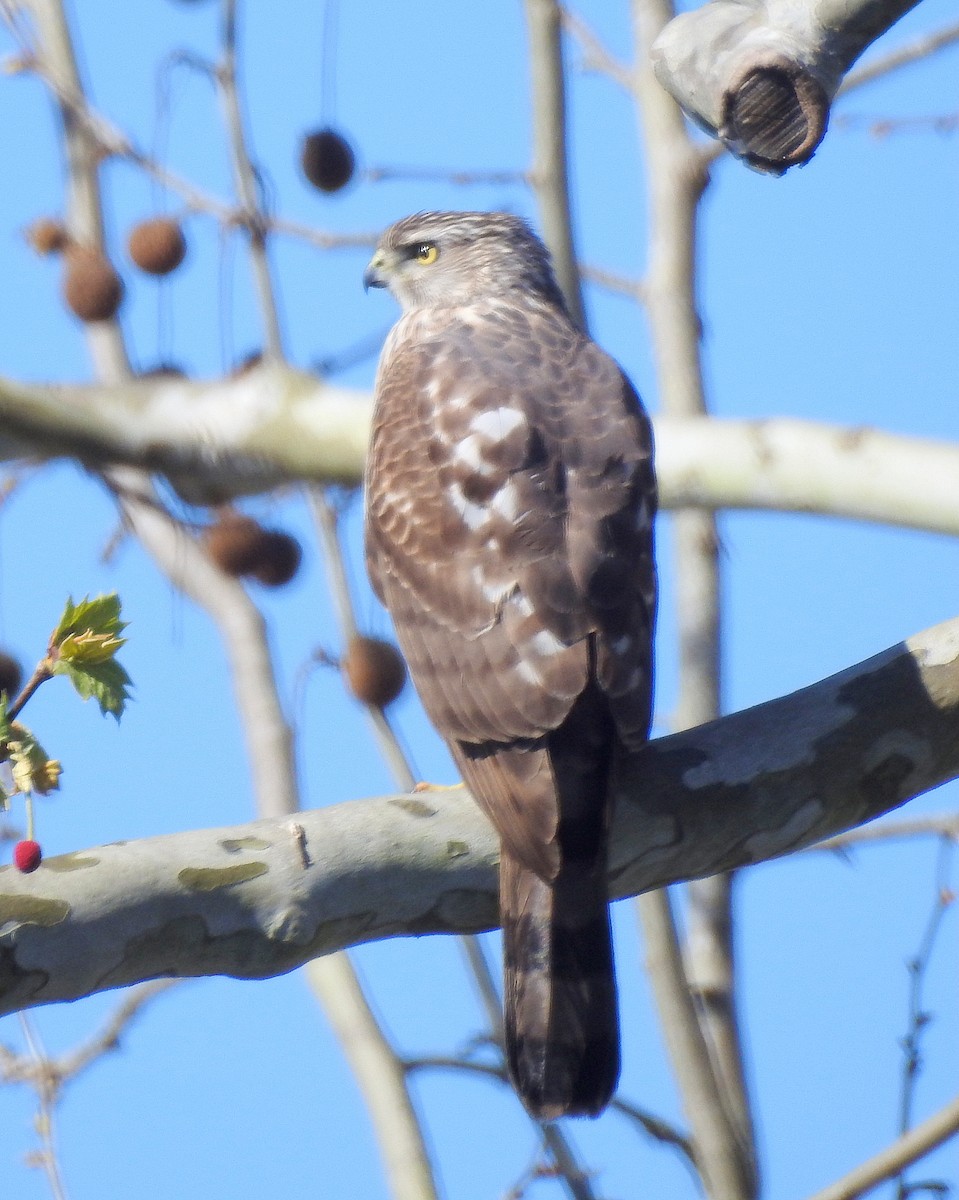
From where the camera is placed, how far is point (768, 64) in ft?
7.74

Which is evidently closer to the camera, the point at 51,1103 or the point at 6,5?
the point at 51,1103

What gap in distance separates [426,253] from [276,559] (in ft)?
4.41

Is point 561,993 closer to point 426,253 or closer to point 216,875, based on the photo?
point 216,875

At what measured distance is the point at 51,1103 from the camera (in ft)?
15.0

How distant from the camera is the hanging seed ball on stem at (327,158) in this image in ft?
15.8

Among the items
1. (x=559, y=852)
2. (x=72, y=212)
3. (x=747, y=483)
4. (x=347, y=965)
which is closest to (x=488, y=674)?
(x=559, y=852)

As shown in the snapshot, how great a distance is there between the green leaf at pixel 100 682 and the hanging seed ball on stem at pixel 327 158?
279cm

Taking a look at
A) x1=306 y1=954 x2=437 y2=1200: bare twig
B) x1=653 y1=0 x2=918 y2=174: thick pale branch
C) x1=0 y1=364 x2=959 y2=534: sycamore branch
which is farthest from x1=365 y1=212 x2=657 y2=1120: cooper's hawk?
x1=306 y1=954 x2=437 y2=1200: bare twig

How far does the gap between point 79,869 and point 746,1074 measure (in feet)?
9.56

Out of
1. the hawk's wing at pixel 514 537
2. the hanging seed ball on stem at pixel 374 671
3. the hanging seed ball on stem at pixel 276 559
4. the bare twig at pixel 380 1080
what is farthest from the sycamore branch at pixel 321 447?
the bare twig at pixel 380 1080

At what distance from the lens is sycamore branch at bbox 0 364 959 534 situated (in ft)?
11.6

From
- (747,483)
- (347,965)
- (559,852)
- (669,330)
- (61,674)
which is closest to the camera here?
(61,674)

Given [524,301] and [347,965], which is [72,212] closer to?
[524,301]

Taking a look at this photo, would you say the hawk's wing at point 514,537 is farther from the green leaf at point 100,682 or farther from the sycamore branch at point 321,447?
the green leaf at point 100,682
